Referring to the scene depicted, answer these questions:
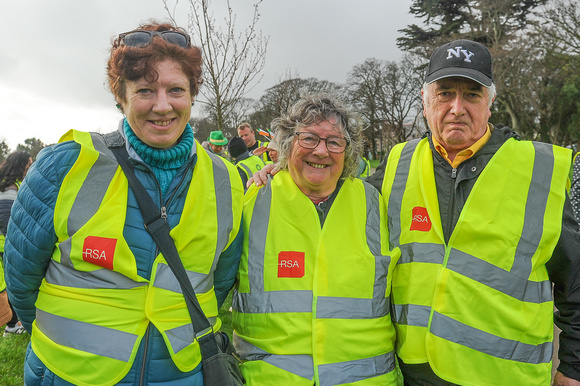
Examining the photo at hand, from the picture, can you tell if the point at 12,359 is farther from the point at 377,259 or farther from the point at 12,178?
the point at 377,259

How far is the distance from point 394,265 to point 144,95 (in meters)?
1.67

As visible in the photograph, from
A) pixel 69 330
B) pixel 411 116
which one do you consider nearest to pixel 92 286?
pixel 69 330

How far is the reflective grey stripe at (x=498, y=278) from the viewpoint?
217cm

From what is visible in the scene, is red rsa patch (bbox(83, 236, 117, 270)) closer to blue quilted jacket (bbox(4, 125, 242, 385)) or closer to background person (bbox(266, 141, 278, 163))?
blue quilted jacket (bbox(4, 125, 242, 385))

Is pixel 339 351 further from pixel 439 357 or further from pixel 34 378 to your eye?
pixel 34 378

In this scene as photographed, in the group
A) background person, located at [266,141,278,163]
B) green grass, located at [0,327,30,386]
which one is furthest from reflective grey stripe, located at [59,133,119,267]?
green grass, located at [0,327,30,386]

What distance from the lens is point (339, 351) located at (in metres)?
2.20

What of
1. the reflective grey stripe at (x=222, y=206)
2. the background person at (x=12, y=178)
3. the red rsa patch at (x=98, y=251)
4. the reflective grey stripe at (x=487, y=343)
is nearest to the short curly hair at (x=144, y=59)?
the reflective grey stripe at (x=222, y=206)

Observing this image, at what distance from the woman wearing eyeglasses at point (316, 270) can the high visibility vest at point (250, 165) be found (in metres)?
4.23

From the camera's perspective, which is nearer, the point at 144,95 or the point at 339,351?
the point at 144,95

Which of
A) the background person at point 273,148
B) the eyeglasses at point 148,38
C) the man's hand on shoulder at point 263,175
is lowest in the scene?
the man's hand on shoulder at point 263,175

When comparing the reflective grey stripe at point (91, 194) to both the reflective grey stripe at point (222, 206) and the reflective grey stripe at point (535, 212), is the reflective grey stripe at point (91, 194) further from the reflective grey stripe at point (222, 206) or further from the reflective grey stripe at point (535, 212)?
the reflective grey stripe at point (535, 212)

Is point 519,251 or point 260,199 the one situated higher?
point 260,199

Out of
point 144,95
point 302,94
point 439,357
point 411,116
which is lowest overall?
point 439,357
